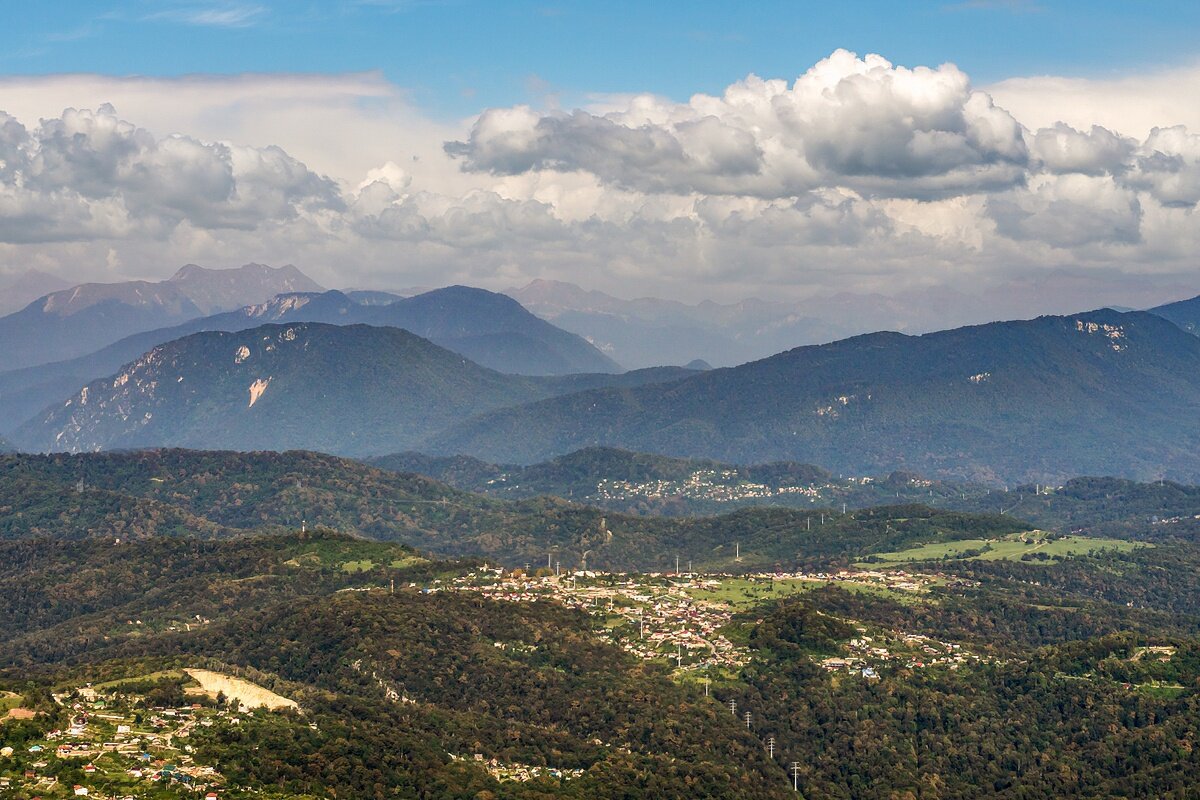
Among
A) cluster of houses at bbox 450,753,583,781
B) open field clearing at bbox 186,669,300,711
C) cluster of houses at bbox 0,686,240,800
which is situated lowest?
cluster of houses at bbox 450,753,583,781

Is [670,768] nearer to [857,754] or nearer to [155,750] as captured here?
[857,754]

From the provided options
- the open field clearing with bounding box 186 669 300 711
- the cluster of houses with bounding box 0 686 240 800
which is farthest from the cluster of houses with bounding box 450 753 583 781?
the cluster of houses with bounding box 0 686 240 800

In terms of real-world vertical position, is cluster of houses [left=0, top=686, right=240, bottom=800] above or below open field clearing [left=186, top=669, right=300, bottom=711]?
above

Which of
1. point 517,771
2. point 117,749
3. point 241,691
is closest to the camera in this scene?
point 117,749

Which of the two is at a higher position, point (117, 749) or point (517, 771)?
point (117, 749)

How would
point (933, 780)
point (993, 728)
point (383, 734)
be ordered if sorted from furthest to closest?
1. point (993, 728)
2. point (933, 780)
3. point (383, 734)

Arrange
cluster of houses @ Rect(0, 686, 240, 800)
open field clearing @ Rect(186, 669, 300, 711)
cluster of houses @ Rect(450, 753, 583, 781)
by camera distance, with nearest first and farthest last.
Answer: cluster of houses @ Rect(0, 686, 240, 800) → cluster of houses @ Rect(450, 753, 583, 781) → open field clearing @ Rect(186, 669, 300, 711)

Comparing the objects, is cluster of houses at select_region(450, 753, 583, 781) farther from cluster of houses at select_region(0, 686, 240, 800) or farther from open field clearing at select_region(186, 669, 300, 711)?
cluster of houses at select_region(0, 686, 240, 800)

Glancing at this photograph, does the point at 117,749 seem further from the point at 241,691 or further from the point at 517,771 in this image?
the point at 517,771

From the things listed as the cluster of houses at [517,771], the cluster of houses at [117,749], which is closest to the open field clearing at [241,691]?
the cluster of houses at [117,749]

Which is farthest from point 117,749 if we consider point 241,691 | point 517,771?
point 517,771

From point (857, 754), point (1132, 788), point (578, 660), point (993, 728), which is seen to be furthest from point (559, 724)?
point (1132, 788)
